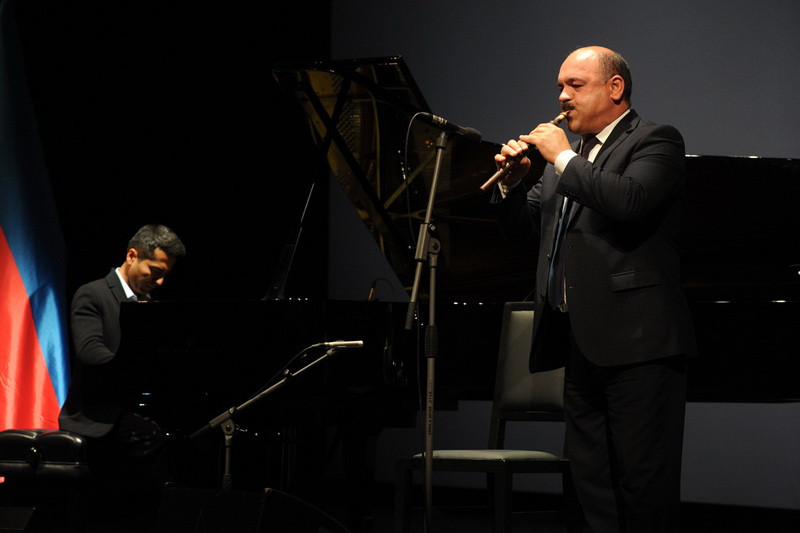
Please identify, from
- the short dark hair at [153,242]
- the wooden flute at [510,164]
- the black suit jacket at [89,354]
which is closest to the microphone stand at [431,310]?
the wooden flute at [510,164]

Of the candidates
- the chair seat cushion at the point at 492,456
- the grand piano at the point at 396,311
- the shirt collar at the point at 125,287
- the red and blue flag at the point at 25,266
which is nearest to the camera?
the chair seat cushion at the point at 492,456

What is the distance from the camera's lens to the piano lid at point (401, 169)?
3166 millimetres

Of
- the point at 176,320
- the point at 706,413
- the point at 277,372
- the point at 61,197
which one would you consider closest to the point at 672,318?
the point at 277,372

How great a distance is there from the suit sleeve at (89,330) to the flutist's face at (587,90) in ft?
7.27

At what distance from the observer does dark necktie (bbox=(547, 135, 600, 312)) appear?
2156 mm

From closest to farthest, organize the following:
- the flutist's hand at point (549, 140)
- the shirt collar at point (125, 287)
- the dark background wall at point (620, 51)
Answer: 1. the flutist's hand at point (549, 140)
2. the shirt collar at point (125, 287)
3. the dark background wall at point (620, 51)

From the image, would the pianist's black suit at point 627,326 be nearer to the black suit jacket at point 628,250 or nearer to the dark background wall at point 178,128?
the black suit jacket at point 628,250

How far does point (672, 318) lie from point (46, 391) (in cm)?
341

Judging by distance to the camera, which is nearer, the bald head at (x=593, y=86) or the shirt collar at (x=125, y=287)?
the bald head at (x=593, y=86)

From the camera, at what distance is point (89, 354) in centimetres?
355

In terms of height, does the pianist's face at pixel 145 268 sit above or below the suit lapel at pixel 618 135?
below

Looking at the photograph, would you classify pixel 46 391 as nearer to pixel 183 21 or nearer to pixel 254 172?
pixel 254 172

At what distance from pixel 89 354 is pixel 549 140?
7.43ft

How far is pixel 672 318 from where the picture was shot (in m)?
2.01
